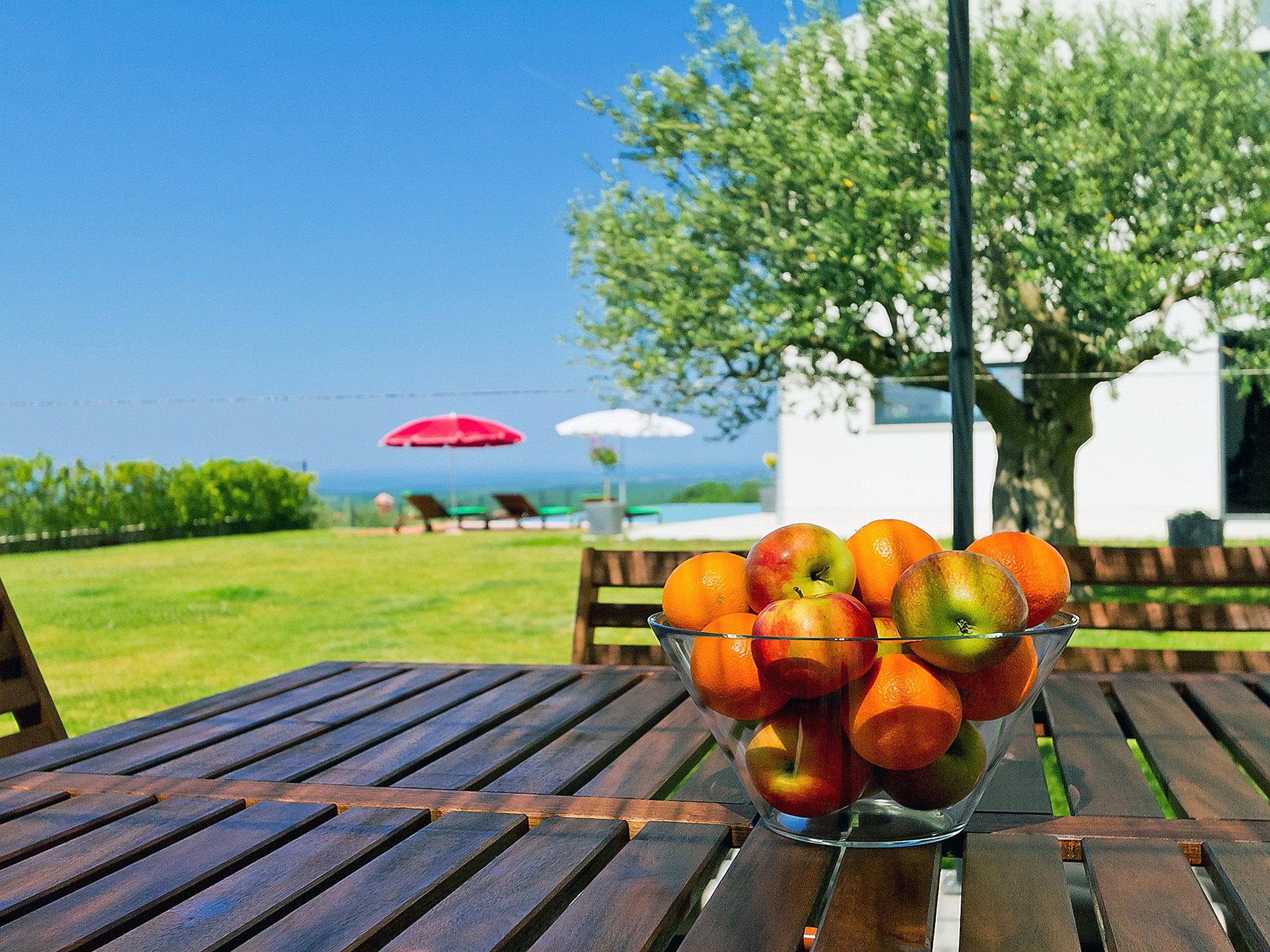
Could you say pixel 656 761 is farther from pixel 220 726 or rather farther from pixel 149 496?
pixel 149 496

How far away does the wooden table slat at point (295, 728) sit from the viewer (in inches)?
40.6

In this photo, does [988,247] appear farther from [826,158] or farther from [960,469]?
[960,469]

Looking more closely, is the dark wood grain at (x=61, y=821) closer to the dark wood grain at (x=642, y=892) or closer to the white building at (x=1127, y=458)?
the dark wood grain at (x=642, y=892)

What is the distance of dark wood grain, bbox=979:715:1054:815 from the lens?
0.82 m

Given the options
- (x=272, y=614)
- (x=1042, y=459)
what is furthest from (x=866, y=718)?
(x=272, y=614)

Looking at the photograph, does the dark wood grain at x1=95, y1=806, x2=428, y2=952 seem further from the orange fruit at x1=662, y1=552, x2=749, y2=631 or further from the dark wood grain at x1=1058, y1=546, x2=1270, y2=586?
the dark wood grain at x1=1058, y1=546, x2=1270, y2=586

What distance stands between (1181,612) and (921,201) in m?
3.54

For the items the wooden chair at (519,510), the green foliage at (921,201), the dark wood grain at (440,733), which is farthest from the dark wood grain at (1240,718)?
the wooden chair at (519,510)

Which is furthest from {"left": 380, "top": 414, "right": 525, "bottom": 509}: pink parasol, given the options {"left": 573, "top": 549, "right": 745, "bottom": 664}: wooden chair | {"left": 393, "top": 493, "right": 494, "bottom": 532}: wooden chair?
{"left": 573, "top": 549, "right": 745, "bottom": 664}: wooden chair

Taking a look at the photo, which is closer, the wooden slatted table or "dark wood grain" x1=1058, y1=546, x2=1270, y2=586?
the wooden slatted table

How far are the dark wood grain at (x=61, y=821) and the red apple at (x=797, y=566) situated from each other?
0.57 meters

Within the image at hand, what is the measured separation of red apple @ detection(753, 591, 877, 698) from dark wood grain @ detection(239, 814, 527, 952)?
250mm

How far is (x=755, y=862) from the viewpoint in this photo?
0.70 m

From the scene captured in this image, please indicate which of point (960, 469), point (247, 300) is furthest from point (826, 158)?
point (247, 300)
